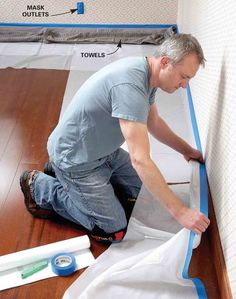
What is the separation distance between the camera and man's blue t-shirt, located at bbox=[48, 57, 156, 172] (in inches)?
47.9

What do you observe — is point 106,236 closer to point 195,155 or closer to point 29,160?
point 195,155

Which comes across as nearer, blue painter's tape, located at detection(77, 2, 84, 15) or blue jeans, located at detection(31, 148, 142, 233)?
blue jeans, located at detection(31, 148, 142, 233)

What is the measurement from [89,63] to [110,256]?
2.11 m

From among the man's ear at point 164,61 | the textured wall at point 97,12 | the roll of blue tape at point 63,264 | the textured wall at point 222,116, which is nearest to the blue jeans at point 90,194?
the roll of blue tape at point 63,264

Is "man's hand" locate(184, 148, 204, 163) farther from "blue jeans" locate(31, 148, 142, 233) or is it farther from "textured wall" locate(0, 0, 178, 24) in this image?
"textured wall" locate(0, 0, 178, 24)

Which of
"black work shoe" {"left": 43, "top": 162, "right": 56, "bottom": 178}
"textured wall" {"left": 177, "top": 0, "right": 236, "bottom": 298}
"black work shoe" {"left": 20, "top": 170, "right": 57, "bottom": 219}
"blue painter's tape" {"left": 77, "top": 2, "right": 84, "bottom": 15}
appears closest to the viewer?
"textured wall" {"left": 177, "top": 0, "right": 236, "bottom": 298}

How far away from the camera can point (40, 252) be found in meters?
1.42

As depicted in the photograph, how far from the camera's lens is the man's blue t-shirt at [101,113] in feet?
4.00

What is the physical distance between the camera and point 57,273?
1374 mm

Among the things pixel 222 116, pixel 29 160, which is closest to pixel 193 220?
pixel 222 116

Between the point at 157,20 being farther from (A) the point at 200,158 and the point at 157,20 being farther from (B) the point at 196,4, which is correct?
(A) the point at 200,158

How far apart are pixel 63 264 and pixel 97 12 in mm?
2852

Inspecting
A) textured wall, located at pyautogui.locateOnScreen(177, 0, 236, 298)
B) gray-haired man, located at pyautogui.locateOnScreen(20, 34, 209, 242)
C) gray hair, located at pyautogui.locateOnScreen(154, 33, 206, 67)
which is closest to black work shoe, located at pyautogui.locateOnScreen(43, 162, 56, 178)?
gray-haired man, located at pyautogui.locateOnScreen(20, 34, 209, 242)

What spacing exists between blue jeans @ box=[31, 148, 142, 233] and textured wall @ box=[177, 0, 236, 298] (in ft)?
1.26
